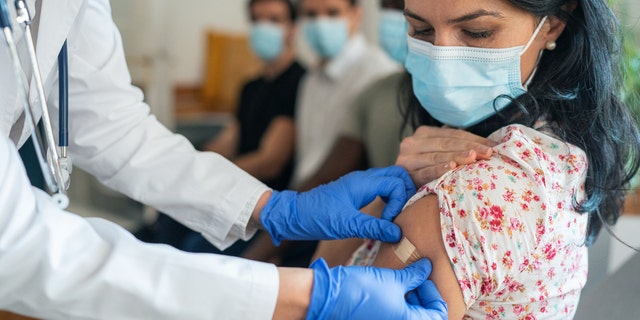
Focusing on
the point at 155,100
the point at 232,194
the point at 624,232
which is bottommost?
the point at 155,100

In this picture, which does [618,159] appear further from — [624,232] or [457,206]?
[624,232]

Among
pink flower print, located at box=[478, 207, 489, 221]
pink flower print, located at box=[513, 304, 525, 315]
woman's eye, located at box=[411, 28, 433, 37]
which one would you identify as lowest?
pink flower print, located at box=[513, 304, 525, 315]

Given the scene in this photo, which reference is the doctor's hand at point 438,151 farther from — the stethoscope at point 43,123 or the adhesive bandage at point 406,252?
the stethoscope at point 43,123

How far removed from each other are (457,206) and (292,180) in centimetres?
198

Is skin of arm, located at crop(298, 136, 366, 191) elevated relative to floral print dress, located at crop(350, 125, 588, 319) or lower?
lower

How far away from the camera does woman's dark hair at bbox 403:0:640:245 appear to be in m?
1.19

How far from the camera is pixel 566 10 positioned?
120cm

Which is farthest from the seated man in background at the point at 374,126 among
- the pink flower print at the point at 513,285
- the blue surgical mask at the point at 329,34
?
the pink flower print at the point at 513,285

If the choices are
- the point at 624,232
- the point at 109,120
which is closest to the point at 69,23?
the point at 109,120

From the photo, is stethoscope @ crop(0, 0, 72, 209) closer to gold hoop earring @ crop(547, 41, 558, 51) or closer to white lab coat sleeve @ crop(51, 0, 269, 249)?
white lab coat sleeve @ crop(51, 0, 269, 249)

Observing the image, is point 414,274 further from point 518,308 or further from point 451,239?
point 518,308

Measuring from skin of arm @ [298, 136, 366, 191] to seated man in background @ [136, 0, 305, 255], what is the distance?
1.74 feet

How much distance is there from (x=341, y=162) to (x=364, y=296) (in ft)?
4.83

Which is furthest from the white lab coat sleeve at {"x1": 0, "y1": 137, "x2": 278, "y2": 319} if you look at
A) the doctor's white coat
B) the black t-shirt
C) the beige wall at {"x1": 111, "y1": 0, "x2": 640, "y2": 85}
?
the beige wall at {"x1": 111, "y1": 0, "x2": 640, "y2": 85}
